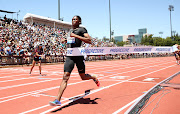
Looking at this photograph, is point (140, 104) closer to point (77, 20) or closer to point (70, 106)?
point (70, 106)

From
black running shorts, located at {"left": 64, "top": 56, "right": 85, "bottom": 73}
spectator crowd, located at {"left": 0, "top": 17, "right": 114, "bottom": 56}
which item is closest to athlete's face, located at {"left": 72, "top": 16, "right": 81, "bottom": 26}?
black running shorts, located at {"left": 64, "top": 56, "right": 85, "bottom": 73}

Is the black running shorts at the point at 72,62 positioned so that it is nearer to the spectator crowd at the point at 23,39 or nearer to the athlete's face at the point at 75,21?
the athlete's face at the point at 75,21

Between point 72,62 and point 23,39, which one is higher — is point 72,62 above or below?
below

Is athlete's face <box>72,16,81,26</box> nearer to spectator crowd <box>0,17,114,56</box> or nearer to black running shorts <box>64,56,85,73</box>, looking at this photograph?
black running shorts <box>64,56,85,73</box>

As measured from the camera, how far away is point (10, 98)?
5086 mm

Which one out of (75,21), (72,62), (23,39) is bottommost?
(72,62)

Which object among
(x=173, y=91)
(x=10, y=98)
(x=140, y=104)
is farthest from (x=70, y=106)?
(x=173, y=91)

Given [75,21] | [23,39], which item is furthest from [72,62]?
[23,39]

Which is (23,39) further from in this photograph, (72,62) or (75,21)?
(72,62)

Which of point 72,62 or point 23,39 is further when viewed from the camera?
point 23,39

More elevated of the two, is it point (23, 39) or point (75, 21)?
point (23, 39)

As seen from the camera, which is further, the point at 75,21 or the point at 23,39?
the point at 23,39

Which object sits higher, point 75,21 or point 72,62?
point 75,21

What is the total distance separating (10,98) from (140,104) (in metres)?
3.53
